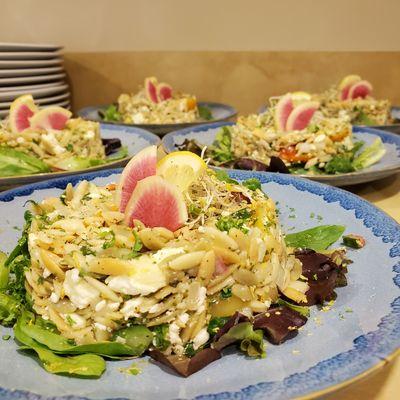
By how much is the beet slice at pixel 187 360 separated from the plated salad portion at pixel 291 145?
184 centimetres

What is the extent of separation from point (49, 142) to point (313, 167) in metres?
1.72

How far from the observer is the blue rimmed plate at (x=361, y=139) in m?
2.88

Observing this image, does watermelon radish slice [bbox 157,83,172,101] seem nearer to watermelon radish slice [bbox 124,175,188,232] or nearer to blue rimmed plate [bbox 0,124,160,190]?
blue rimmed plate [bbox 0,124,160,190]

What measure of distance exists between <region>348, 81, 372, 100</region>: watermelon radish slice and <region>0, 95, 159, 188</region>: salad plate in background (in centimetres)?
222

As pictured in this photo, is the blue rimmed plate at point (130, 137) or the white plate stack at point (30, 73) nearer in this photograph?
the blue rimmed plate at point (130, 137)

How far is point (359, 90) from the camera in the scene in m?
5.06

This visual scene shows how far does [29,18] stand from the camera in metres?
5.50

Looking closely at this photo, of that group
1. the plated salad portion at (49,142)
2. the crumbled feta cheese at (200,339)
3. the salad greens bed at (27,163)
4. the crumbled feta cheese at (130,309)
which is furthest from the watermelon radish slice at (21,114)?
the crumbled feta cheese at (200,339)

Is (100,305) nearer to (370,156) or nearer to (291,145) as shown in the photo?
(291,145)

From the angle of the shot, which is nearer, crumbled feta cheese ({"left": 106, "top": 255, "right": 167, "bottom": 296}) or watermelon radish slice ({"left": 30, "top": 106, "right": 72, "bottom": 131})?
crumbled feta cheese ({"left": 106, "top": 255, "right": 167, "bottom": 296})

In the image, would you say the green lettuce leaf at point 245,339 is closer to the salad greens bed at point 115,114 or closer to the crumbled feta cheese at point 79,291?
the crumbled feta cheese at point 79,291

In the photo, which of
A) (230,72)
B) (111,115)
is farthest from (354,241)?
(230,72)

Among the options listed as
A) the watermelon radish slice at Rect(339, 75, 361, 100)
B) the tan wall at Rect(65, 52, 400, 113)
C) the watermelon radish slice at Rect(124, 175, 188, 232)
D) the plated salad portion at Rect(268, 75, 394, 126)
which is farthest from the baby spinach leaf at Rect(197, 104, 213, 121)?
the watermelon radish slice at Rect(124, 175, 188, 232)

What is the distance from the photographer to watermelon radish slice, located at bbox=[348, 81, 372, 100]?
5.04 meters
